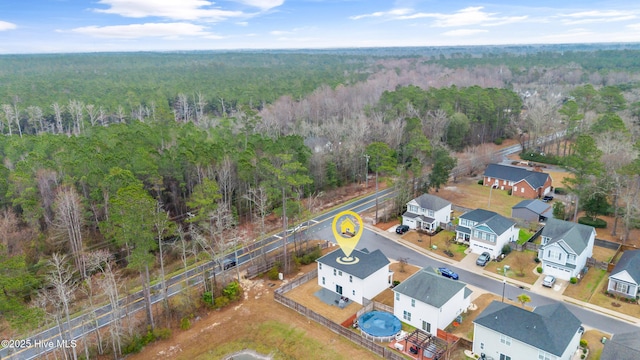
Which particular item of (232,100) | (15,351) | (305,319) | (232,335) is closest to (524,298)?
(305,319)

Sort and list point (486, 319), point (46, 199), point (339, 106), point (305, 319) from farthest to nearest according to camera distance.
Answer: point (339, 106) → point (46, 199) → point (305, 319) → point (486, 319)

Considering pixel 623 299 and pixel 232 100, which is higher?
pixel 232 100

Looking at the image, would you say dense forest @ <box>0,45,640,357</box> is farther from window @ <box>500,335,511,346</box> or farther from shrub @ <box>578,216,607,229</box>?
window @ <box>500,335,511,346</box>

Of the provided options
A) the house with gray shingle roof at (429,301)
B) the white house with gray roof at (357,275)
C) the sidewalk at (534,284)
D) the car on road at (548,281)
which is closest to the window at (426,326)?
the house with gray shingle roof at (429,301)

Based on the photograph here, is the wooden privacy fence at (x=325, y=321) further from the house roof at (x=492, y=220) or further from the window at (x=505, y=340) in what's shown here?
the house roof at (x=492, y=220)

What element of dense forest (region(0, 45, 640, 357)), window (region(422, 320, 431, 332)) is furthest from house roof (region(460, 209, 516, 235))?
window (region(422, 320, 431, 332))

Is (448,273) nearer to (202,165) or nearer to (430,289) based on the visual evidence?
(430,289)

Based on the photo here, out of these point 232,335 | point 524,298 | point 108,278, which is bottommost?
point 232,335

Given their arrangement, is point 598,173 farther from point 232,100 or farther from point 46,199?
point 232,100
